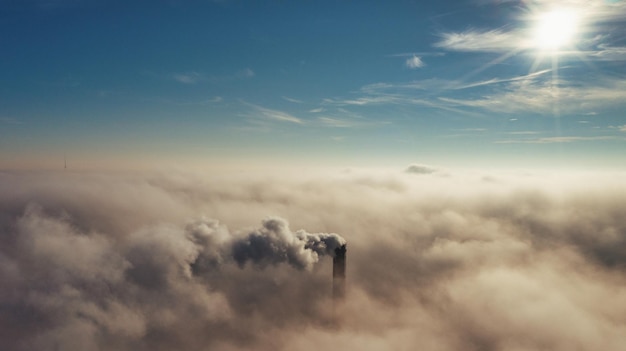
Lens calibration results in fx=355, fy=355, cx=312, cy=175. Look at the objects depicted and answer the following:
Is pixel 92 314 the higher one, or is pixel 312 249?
pixel 312 249

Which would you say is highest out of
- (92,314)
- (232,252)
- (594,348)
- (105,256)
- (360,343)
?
(232,252)

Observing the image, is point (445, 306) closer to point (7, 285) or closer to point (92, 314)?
point (92, 314)

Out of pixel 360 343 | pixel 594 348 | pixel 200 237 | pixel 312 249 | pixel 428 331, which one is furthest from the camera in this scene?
pixel 428 331

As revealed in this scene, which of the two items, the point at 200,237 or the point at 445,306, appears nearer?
the point at 200,237

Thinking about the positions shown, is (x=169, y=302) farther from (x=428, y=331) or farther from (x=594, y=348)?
(x=594, y=348)

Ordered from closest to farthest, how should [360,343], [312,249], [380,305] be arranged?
[312,249] < [360,343] < [380,305]

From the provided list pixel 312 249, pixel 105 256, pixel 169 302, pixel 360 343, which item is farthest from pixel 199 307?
pixel 312 249
